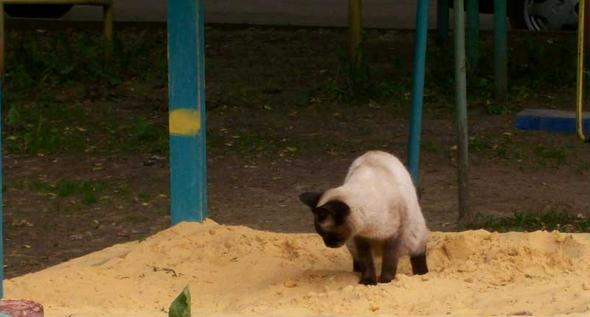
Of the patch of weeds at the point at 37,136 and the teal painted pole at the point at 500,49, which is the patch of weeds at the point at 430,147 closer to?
the teal painted pole at the point at 500,49

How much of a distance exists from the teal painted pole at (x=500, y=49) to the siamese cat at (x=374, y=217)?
14.2 feet

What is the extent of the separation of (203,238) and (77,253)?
3.16ft

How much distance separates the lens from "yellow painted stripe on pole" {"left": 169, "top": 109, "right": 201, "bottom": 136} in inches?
249

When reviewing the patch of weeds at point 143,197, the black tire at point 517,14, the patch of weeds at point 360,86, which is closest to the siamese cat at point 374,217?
the patch of weeds at point 143,197

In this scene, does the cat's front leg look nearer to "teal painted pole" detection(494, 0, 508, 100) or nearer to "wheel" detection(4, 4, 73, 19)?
"teal painted pole" detection(494, 0, 508, 100)

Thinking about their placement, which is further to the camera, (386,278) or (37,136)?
(37,136)

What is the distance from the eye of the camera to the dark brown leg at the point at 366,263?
17.5 ft

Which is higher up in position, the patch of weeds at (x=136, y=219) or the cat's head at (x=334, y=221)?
the cat's head at (x=334, y=221)

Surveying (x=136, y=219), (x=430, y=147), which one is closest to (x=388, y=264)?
(x=136, y=219)

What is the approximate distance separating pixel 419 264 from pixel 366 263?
0.33m

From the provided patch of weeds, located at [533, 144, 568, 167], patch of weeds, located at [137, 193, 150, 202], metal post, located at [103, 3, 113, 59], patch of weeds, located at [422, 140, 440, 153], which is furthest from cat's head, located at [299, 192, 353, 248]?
metal post, located at [103, 3, 113, 59]

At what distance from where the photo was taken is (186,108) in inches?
249

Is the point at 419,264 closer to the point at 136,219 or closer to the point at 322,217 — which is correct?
the point at 322,217

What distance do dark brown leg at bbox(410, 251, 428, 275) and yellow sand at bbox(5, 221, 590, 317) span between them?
0.06 metres
